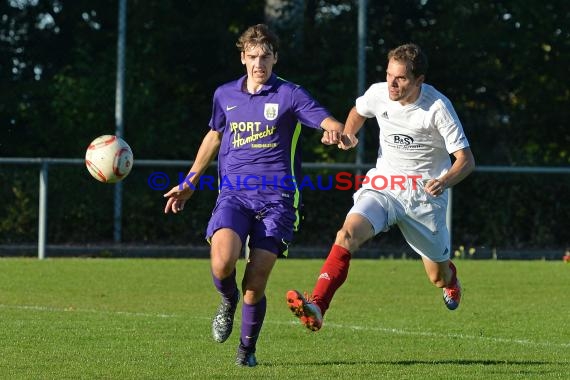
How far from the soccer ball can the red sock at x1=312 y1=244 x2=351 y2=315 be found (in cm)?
198

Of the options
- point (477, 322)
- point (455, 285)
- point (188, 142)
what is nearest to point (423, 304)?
point (477, 322)

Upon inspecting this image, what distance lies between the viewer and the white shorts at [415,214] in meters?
9.62

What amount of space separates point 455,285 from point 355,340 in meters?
1.08

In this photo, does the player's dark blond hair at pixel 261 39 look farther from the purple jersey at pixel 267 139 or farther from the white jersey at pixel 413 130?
the white jersey at pixel 413 130

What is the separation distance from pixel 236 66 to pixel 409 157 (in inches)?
582

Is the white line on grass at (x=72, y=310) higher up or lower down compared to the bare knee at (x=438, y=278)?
lower down

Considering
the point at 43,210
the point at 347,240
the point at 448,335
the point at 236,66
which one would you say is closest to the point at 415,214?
the point at 347,240

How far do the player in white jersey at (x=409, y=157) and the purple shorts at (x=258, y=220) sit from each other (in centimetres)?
73

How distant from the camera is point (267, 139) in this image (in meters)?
8.66

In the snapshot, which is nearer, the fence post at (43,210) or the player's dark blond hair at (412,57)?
the player's dark blond hair at (412,57)

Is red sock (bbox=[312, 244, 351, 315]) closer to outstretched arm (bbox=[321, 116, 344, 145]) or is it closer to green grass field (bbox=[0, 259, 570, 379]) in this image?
green grass field (bbox=[0, 259, 570, 379])

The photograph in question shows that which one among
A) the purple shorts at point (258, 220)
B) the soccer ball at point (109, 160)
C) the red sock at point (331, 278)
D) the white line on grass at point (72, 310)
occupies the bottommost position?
the white line on grass at point (72, 310)

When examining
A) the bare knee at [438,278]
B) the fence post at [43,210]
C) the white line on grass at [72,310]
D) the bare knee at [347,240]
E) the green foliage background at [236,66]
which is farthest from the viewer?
the green foliage background at [236,66]

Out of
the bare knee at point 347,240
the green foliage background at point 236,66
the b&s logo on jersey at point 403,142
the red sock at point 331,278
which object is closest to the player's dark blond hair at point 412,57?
the b&s logo on jersey at point 403,142
